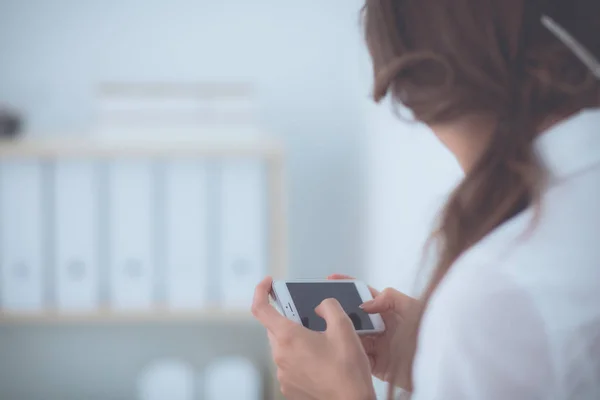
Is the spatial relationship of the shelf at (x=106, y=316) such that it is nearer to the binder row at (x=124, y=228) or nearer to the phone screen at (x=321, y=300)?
the binder row at (x=124, y=228)

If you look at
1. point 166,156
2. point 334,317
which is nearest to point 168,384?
point 166,156

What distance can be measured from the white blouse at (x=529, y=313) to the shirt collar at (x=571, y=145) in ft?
0.05

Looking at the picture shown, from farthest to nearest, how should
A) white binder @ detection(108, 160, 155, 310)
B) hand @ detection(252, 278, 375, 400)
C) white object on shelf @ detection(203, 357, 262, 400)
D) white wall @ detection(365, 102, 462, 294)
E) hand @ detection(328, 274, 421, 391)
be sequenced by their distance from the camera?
white object on shelf @ detection(203, 357, 262, 400) → white binder @ detection(108, 160, 155, 310) → white wall @ detection(365, 102, 462, 294) → hand @ detection(328, 274, 421, 391) → hand @ detection(252, 278, 375, 400)

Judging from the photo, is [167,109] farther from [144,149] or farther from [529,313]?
[529,313]

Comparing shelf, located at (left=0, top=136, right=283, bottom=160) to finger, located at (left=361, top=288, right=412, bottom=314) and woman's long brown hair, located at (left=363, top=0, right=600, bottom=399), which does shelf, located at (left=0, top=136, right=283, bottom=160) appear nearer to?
finger, located at (left=361, top=288, right=412, bottom=314)

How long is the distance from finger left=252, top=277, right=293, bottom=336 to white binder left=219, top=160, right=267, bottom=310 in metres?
0.57

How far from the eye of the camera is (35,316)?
120 centimetres

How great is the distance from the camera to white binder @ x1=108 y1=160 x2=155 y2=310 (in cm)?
119

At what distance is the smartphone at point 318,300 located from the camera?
65cm

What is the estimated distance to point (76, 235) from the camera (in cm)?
120

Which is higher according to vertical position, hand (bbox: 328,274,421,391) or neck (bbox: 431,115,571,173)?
neck (bbox: 431,115,571,173)

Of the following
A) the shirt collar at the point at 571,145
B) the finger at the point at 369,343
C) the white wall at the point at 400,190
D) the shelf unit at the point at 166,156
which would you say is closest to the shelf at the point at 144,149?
the shelf unit at the point at 166,156

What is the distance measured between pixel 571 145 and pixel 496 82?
0.07 m

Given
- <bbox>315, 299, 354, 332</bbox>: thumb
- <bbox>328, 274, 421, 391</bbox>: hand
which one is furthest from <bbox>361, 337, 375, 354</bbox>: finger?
<bbox>315, 299, 354, 332</bbox>: thumb
